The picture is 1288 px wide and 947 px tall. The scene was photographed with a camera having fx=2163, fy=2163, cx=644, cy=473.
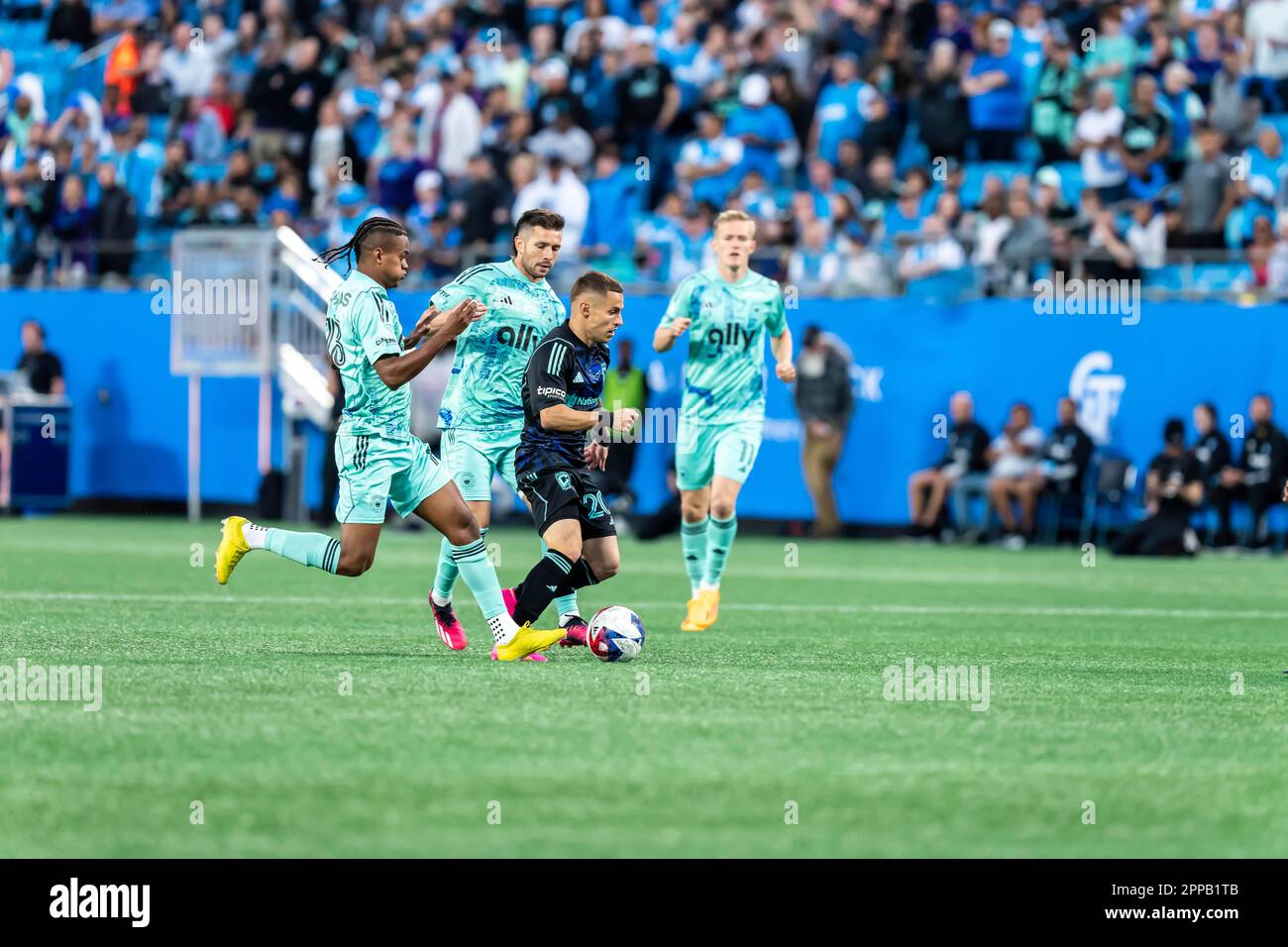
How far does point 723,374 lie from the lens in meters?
14.2

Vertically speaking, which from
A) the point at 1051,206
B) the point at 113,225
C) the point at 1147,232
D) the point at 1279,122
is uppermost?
the point at 1279,122

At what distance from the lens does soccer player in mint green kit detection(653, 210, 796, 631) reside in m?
13.9

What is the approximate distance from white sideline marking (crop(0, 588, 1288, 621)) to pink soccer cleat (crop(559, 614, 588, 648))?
9.26 feet

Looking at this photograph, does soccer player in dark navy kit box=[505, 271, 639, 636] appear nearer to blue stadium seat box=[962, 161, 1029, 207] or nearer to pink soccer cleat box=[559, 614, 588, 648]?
pink soccer cleat box=[559, 614, 588, 648]

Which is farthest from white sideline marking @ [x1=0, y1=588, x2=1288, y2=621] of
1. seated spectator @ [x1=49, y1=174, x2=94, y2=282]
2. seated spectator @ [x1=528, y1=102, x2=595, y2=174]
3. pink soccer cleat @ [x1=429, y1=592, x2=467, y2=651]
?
seated spectator @ [x1=49, y1=174, x2=94, y2=282]

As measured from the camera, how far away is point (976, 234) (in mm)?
24312

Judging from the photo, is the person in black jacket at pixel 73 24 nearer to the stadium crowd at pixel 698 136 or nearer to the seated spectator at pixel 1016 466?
the stadium crowd at pixel 698 136

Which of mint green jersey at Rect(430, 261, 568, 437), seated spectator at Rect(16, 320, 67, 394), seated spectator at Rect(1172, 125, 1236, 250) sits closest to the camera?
mint green jersey at Rect(430, 261, 568, 437)

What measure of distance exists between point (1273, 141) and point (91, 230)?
1486cm

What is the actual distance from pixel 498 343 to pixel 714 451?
244 centimetres

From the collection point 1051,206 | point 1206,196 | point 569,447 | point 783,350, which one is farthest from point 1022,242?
point 569,447

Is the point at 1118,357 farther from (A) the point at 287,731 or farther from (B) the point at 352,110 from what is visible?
(A) the point at 287,731

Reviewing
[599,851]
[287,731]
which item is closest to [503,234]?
[287,731]

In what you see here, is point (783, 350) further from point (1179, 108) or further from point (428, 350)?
point (1179, 108)
